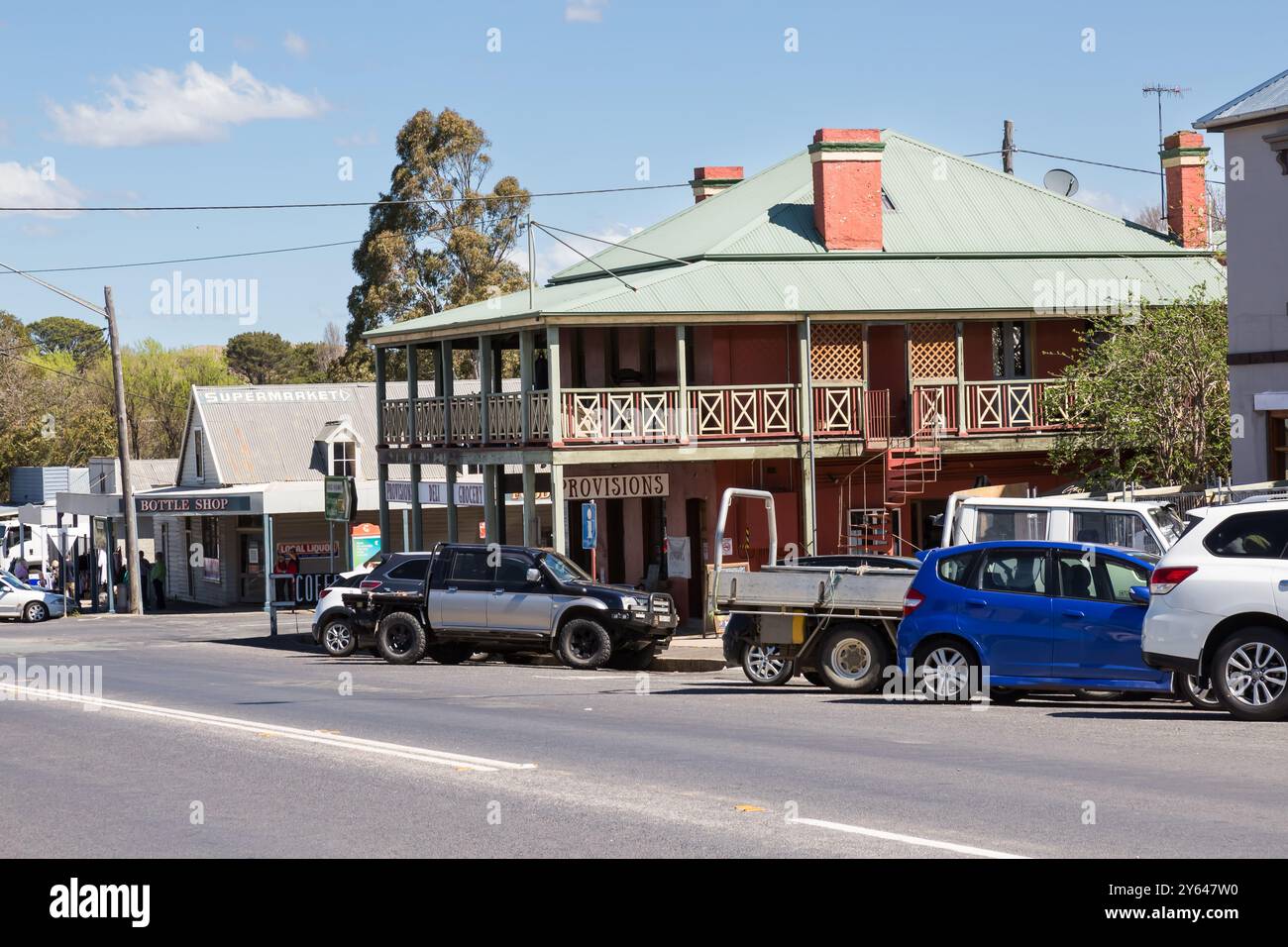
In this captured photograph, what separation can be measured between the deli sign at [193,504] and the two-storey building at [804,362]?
814cm

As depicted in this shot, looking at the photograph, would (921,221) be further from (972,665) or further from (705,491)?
(972,665)

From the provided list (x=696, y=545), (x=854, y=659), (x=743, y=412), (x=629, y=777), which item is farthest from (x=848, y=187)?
(x=629, y=777)

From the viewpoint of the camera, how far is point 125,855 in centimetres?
925

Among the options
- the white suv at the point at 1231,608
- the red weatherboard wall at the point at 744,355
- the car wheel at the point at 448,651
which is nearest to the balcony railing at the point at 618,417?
the red weatherboard wall at the point at 744,355

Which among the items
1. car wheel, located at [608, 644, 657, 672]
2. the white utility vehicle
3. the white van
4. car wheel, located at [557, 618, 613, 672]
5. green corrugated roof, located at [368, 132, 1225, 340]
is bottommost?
car wheel, located at [608, 644, 657, 672]

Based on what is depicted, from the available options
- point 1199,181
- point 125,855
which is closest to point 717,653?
point 125,855

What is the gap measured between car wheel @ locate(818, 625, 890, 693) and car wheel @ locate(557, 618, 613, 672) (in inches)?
242

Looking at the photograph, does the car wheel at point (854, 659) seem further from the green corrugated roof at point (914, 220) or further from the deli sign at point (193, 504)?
the deli sign at point (193, 504)

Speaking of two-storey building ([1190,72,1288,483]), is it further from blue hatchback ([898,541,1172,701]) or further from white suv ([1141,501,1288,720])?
white suv ([1141,501,1288,720])

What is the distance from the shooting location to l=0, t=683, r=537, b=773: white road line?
495 inches

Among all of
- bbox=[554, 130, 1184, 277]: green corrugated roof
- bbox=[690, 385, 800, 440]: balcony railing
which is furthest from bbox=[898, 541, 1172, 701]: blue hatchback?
bbox=[554, 130, 1184, 277]: green corrugated roof

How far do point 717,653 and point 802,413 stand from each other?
7.06 meters

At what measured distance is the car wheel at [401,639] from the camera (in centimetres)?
2538

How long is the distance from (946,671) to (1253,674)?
320 centimetres
